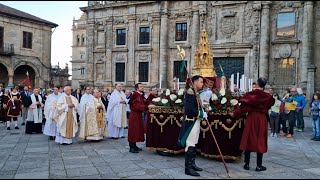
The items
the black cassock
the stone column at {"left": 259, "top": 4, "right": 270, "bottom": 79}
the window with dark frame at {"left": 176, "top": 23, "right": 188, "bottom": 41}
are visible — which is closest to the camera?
the black cassock

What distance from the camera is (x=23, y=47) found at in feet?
112

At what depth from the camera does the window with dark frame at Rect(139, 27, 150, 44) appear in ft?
98.2

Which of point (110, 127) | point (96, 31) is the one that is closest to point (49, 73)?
point (96, 31)

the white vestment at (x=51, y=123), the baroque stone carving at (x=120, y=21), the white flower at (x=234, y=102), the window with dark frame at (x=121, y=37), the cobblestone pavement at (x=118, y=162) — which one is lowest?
the cobblestone pavement at (x=118, y=162)

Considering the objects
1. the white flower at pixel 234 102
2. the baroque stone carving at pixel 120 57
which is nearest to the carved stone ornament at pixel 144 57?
the baroque stone carving at pixel 120 57

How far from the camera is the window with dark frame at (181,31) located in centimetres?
2861

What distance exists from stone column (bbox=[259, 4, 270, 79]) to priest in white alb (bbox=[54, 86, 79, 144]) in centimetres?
1892

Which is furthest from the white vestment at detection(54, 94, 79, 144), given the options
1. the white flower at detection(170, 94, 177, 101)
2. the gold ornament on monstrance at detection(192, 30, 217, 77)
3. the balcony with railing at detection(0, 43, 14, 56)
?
the balcony with railing at detection(0, 43, 14, 56)

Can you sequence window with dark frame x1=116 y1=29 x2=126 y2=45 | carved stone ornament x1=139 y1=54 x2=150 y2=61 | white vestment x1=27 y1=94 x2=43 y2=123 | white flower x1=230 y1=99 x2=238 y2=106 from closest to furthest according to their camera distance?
white flower x1=230 y1=99 x2=238 y2=106, white vestment x1=27 y1=94 x2=43 y2=123, carved stone ornament x1=139 y1=54 x2=150 y2=61, window with dark frame x1=116 y1=29 x2=126 y2=45

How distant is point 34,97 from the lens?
13.1 metres

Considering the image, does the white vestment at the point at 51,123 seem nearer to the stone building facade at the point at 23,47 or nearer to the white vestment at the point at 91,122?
the white vestment at the point at 91,122

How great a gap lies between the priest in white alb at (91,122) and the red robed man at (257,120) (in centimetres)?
534

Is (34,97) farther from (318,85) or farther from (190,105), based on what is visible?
(318,85)

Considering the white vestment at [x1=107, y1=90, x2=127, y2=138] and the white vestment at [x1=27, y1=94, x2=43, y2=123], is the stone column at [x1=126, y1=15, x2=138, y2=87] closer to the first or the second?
the white vestment at [x1=27, y1=94, x2=43, y2=123]
